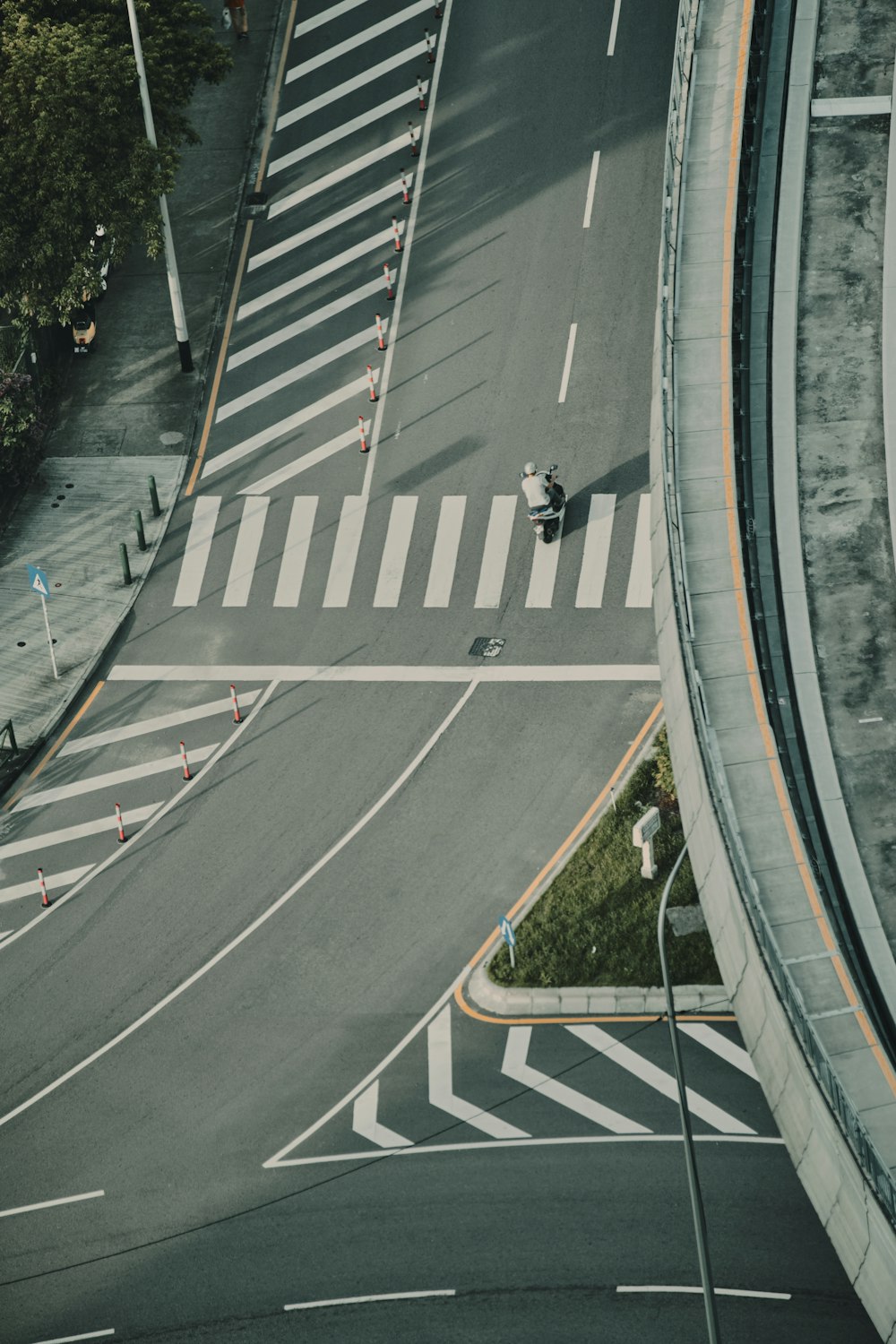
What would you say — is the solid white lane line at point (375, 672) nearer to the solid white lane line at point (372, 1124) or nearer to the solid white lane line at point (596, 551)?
the solid white lane line at point (596, 551)

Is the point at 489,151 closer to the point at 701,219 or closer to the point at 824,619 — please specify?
the point at 701,219

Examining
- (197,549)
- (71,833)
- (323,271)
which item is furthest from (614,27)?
(71,833)

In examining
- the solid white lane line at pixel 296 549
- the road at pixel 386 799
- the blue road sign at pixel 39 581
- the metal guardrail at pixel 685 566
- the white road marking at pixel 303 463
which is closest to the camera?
the metal guardrail at pixel 685 566

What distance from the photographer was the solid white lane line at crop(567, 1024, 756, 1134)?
3426 centimetres

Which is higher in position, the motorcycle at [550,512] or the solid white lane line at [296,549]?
the solid white lane line at [296,549]

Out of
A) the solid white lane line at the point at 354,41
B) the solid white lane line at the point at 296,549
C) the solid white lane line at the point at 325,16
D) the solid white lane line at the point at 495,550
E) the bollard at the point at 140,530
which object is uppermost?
the solid white lane line at the point at 325,16

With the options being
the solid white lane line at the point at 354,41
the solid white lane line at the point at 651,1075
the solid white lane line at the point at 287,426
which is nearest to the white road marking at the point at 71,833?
the solid white lane line at the point at 651,1075

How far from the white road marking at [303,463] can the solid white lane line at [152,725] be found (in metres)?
6.85

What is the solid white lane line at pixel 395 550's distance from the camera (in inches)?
1764

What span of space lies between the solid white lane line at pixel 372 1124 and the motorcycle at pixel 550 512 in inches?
576

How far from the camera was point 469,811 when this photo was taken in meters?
A: 40.2

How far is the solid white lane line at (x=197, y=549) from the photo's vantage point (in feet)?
150

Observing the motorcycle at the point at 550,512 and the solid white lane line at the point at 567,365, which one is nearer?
the motorcycle at the point at 550,512

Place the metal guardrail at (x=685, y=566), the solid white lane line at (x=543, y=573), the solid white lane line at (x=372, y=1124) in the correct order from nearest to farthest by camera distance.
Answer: the metal guardrail at (x=685, y=566), the solid white lane line at (x=372, y=1124), the solid white lane line at (x=543, y=573)
